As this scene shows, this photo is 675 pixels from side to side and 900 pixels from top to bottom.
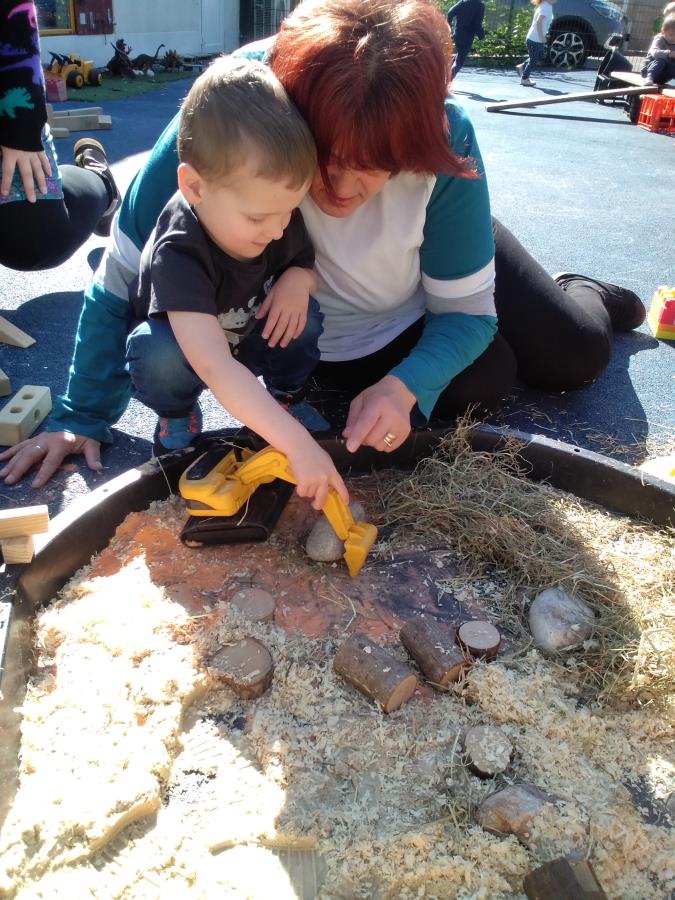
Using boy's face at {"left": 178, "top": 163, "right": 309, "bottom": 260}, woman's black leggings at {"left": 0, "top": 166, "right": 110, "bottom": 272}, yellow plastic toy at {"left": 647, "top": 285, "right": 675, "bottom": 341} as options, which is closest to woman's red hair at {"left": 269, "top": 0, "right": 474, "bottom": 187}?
boy's face at {"left": 178, "top": 163, "right": 309, "bottom": 260}

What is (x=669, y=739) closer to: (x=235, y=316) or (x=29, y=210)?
(x=235, y=316)

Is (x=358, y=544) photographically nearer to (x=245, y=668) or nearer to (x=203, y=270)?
(x=245, y=668)

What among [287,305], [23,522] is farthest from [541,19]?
[23,522]

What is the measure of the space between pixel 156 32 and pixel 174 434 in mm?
9676

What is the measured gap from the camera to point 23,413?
72.3 inches

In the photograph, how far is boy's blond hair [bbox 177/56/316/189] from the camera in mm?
1129

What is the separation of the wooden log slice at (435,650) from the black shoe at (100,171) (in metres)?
2.06

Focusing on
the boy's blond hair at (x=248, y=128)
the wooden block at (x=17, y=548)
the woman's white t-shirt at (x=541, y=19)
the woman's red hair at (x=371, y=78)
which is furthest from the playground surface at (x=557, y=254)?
the woman's white t-shirt at (x=541, y=19)

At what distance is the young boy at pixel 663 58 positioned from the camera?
7696mm

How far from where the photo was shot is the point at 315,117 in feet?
3.87

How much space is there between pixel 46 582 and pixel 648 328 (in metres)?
2.27

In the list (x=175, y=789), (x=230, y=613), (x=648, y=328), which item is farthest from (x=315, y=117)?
(x=648, y=328)

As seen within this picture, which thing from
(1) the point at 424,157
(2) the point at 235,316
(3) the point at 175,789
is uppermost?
(1) the point at 424,157

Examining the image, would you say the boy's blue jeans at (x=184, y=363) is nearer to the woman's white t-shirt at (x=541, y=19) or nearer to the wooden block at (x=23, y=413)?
the wooden block at (x=23, y=413)
